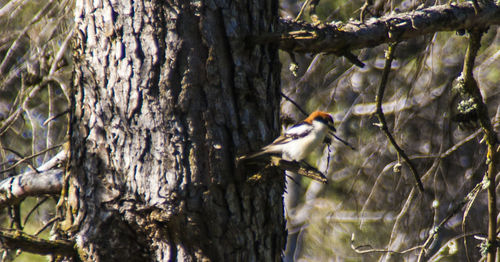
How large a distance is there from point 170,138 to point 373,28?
0.86 meters

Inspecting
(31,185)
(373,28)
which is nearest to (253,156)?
(373,28)

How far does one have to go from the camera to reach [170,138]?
1836 mm

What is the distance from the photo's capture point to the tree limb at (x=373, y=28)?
1959 mm

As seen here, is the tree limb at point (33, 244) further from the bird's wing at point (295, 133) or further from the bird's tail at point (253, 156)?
the bird's wing at point (295, 133)

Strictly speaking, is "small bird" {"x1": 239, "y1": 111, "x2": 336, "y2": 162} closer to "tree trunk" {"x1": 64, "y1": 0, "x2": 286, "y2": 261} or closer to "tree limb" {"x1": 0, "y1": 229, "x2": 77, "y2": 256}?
"tree trunk" {"x1": 64, "y1": 0, "x2": 286, "y2": 261}

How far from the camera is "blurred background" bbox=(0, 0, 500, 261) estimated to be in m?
3.48

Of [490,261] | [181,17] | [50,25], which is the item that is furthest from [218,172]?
[50,25]

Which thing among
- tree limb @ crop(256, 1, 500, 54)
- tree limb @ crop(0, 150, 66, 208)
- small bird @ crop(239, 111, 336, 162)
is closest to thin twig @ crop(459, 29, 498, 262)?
tree limb @ crop(256, 1, 500, 54)

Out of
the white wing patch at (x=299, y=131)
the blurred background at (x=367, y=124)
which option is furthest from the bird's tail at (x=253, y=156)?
the blurred background at (x=367, y=124)

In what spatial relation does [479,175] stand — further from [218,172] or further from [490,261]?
[218,172]

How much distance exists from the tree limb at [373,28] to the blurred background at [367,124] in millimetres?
763

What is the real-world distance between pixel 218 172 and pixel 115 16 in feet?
2.13

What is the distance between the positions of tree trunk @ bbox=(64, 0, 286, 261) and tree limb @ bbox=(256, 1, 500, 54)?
0.14 m

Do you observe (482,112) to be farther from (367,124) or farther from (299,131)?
(367,124)
